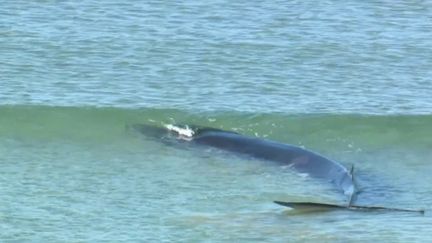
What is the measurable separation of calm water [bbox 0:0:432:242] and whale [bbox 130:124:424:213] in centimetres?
8

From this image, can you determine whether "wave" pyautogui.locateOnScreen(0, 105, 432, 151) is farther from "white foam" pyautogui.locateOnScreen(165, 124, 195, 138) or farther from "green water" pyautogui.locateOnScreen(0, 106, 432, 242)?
"white foam" pyautogui.locateOnScreen(165, 124, 195, 138)

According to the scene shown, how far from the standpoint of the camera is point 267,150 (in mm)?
8195

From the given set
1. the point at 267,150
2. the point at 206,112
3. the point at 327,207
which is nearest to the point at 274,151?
the point at 267,150

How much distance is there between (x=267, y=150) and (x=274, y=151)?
0.04 m

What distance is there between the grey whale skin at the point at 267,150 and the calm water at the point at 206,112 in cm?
10

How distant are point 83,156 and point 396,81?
2292mm

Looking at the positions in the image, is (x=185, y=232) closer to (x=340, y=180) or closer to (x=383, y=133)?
(x=340, y=180)

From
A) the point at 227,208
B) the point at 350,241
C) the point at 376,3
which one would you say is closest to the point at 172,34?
the point at 376,3

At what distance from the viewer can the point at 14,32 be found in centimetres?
1025

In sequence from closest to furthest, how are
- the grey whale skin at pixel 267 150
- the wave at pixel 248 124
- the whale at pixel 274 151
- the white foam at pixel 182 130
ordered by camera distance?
1. the whale at pixel 274 151
2. the grey whale skin at pixel 267 150
3. the white foam at pixel 182 130
4. the wave at pixel 248 124

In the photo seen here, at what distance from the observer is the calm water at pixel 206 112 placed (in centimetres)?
682

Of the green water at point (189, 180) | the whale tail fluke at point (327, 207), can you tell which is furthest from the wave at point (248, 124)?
the whale tail fluke at point (327, 207)

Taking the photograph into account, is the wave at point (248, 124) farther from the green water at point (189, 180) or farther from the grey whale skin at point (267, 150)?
the grey whale skin at point (267, 150)

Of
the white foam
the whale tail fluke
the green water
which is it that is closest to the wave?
the green water
